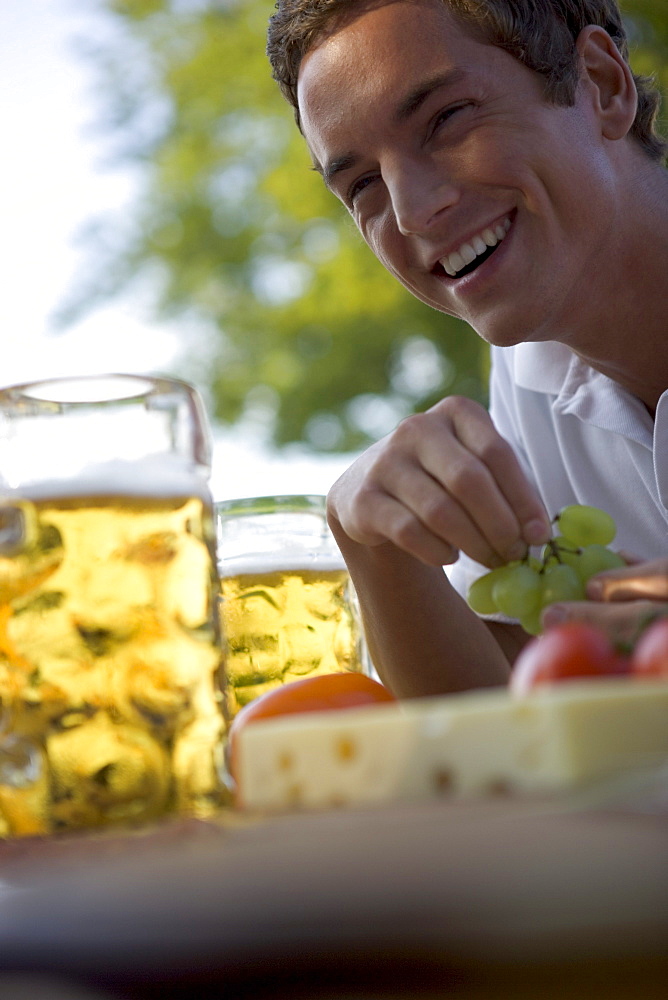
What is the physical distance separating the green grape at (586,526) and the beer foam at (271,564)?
33 centimetres

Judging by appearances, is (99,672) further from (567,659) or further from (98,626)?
(567,659)

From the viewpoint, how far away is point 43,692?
635mm

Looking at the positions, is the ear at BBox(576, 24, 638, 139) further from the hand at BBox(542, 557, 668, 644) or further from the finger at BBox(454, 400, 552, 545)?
the hand at BBox(542, 557, 668, 644)

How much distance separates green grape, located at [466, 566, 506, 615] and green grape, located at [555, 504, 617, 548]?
0.07 m

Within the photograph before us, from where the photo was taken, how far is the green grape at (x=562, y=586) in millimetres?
716

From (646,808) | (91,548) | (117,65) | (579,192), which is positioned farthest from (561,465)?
(117,65)

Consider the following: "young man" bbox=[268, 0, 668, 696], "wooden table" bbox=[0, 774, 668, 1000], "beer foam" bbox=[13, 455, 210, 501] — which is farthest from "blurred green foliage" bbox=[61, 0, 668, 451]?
"wooden table" bbox=[0, 774, 668, 1000]

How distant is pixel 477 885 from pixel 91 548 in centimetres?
42

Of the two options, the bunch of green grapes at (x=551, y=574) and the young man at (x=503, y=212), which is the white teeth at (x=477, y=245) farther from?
the bunch of green grapes at (x=551, y=574)

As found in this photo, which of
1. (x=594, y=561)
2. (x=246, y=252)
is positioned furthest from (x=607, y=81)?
(x=246, y=252)

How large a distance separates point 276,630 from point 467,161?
78 centimetres

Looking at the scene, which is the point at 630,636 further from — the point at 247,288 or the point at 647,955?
the point at 247,288

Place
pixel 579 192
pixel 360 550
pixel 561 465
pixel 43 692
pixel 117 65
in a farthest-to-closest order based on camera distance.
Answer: pixel 117 65
pixel 561 465
pixel 579 192
pixel 360 550
pixel 43 692

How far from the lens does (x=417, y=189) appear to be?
147 cm
